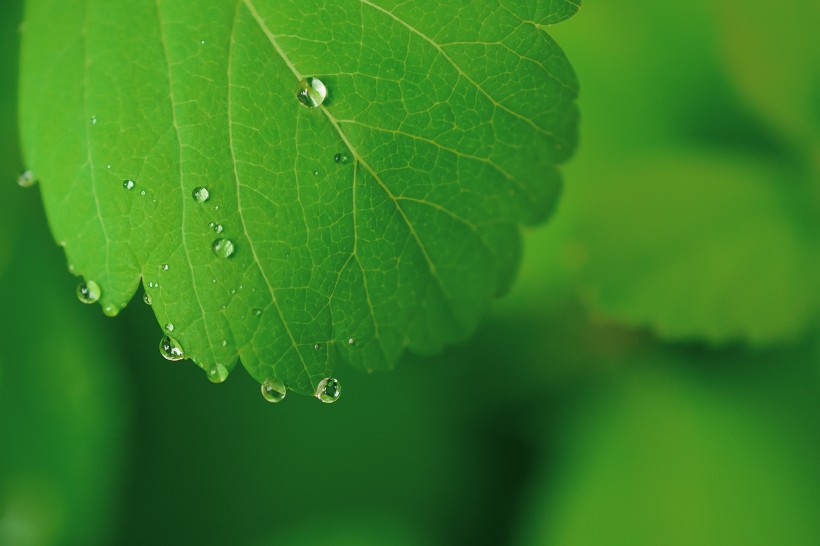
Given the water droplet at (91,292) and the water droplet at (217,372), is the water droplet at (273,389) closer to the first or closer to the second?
the water droplet at (217,372)

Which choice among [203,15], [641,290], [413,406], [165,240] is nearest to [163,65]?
[203,15]

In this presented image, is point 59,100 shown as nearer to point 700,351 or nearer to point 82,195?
point 82,195

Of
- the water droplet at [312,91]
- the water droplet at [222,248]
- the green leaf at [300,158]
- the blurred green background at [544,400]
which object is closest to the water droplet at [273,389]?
→ the green leaf at [300,158]

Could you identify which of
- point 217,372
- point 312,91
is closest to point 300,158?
point 312,91

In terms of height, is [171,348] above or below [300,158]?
below

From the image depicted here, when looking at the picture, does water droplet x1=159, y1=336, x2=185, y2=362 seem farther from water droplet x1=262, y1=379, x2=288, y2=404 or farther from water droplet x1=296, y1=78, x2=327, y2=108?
water droplet x1=296, y1=78, x2=327, y2=108

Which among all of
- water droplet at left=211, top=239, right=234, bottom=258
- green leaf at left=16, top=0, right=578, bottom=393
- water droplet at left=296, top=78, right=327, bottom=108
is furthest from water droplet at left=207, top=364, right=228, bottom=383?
water droplet at left=296, top=78, right=327, bottom=108

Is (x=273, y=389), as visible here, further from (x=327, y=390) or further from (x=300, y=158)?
(x=300, y=158)

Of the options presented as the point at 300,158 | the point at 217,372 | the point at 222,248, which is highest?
the point at 300,158
